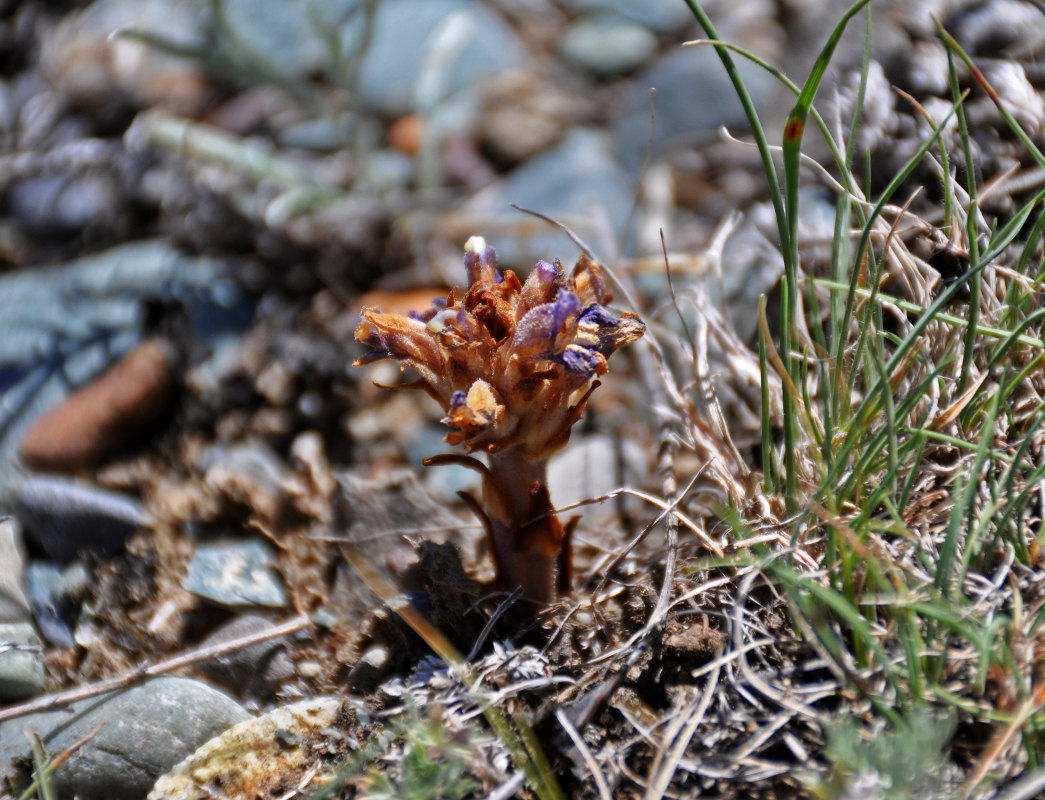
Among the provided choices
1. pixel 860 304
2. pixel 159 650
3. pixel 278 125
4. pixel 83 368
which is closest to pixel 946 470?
pixel 860 304

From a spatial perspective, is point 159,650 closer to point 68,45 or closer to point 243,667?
point 243,667

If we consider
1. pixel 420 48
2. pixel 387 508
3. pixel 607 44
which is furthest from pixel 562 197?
pixel 387 508

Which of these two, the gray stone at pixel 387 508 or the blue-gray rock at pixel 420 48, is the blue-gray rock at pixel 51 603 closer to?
the gray stone at pixel 387 508

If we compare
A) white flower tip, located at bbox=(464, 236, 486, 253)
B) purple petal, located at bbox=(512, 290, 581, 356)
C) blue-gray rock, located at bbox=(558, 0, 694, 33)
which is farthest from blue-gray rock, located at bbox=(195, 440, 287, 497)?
blue-gray rock, located at bbox=(558, 0, 694, 33)

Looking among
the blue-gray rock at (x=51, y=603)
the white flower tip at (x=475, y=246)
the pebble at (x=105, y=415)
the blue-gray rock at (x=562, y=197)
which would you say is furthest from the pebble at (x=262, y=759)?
the blue-gray rock at (x=562, y=197)

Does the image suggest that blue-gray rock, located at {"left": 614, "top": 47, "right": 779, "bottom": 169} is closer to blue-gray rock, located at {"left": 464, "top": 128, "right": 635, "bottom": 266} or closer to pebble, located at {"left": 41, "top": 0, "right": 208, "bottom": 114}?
blue-gray rock, located at {"left": 464, "top": 128, "right": 635, "bottom": 266}
